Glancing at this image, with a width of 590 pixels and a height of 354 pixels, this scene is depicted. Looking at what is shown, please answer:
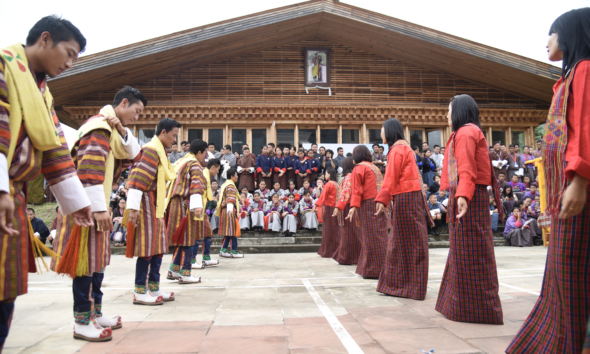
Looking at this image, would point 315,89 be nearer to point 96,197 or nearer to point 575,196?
point 96,197

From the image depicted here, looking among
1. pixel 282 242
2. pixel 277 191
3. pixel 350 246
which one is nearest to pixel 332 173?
pixel 277 191

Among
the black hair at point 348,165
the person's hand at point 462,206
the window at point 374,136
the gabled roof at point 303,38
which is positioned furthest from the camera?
the window at point 374,136

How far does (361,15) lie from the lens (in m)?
14.3

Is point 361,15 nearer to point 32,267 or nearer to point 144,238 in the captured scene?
point 144,238

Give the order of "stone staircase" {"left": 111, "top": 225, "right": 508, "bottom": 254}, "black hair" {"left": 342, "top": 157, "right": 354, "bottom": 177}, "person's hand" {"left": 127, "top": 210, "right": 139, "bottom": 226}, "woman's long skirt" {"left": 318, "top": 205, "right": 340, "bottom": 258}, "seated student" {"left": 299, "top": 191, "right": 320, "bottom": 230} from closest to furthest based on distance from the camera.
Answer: "person's hand" {"left": 127, "top": 210, "right": 139, "bottom": 226} → "black hair" {"left": 342, "top": 157, "right": 354, "bottom": 177} → "woman's long skirt" {"left": 318, "top": 205, "right": 340, "bottom": 258} → "stone staircase" {"left": 111, "top": 225, "right": 508, "bottom": 254} → "seated student" {"left": 299, "top": 191, "right": 320, "bottom": 230}

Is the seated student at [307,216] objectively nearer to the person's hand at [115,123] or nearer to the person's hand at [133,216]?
the person's hand at [133,216]

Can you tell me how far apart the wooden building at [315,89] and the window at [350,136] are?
1.7 inches

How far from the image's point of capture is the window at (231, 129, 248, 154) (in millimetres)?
15477

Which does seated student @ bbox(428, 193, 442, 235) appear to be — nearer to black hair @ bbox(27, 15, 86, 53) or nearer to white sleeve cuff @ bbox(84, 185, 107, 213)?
white sleeve cuff @ bbox(84, 185, 107, 213)

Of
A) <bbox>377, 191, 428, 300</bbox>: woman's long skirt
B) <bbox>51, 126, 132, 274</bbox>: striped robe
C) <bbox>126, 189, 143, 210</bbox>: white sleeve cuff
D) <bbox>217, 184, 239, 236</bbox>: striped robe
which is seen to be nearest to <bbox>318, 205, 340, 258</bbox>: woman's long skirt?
<bbox>217, 184, 239, 236</bbox>: striped robe

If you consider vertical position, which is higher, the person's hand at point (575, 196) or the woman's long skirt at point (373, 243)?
the person's hand at point (575, 196)

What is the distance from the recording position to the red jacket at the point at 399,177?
4102mm

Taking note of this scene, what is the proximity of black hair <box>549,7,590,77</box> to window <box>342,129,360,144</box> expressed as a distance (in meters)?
13.8

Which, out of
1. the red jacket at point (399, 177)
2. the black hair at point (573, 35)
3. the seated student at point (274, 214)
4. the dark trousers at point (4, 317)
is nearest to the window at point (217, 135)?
the seated student at point (274, 214)
